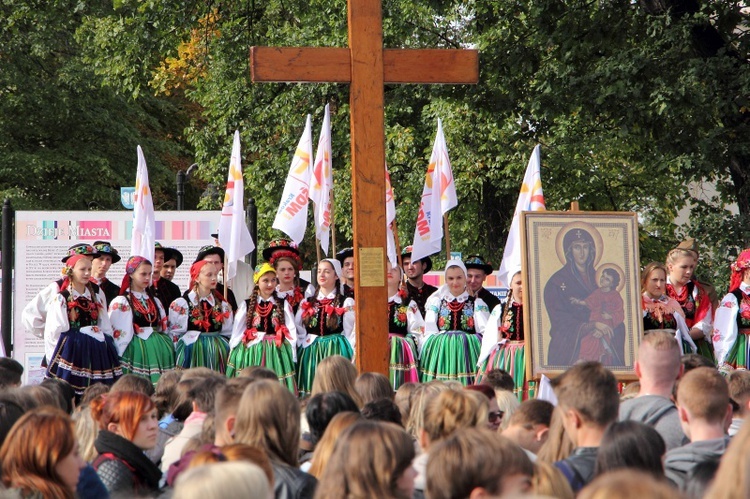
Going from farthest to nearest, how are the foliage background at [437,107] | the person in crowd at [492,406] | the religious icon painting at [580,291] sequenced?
the foliage background at [437,107] < the religious icon painting at [580,291] < the person in crowd at [492,406]

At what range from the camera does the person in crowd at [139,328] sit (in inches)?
408

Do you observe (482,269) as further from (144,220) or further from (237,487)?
(237,487)

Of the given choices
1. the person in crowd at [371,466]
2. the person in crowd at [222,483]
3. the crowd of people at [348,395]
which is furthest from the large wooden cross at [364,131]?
the person in crowd at [222,483]

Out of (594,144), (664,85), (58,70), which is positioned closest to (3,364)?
(664,85)

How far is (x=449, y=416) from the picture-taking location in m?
4.73

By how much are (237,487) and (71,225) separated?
33.5 ft

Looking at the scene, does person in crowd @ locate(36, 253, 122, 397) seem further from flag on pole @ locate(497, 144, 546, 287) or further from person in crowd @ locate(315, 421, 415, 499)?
person in crowd @ locate(315, 421, 415, 499)

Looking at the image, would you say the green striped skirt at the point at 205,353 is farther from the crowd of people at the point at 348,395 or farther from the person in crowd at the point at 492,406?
the person in crowd at the point at 492,406

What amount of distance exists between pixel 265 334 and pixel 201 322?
26.5 inches

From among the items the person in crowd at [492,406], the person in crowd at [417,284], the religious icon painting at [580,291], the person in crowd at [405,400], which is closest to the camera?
the person in crowd at [492,406]

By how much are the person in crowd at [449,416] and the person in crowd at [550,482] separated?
2.72 ft

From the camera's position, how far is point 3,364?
7180mm

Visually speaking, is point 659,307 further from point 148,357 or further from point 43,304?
point 43,304

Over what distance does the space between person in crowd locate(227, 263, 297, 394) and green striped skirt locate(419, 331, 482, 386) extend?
129 cm
